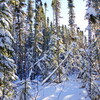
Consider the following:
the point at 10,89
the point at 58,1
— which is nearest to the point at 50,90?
the point at 10,89

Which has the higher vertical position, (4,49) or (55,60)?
(4,49)

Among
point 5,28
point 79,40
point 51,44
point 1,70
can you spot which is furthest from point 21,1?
point 79,40

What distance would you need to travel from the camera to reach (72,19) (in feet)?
102

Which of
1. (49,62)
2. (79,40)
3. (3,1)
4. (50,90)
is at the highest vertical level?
(3,1)

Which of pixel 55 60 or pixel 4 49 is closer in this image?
pixel 4 49

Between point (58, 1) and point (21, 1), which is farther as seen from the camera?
point (58, 1)

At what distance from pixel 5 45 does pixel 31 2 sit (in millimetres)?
23144

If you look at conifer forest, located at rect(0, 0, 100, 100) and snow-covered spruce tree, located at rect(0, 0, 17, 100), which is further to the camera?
snow-covered spruce tree, located at rect(0, 0, 17, 100)

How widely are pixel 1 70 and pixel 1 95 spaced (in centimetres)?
152

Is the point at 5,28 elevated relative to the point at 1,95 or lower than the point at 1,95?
elevated

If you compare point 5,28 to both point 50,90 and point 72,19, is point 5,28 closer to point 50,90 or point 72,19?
point 50,90

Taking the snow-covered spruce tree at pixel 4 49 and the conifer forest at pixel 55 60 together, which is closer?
the conifer forest at pixel 55 60

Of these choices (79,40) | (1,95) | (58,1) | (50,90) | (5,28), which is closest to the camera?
(79,40)

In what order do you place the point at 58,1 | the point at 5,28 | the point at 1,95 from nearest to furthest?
the point at 1,95 < the point at 5,28 < the point at 58,1
